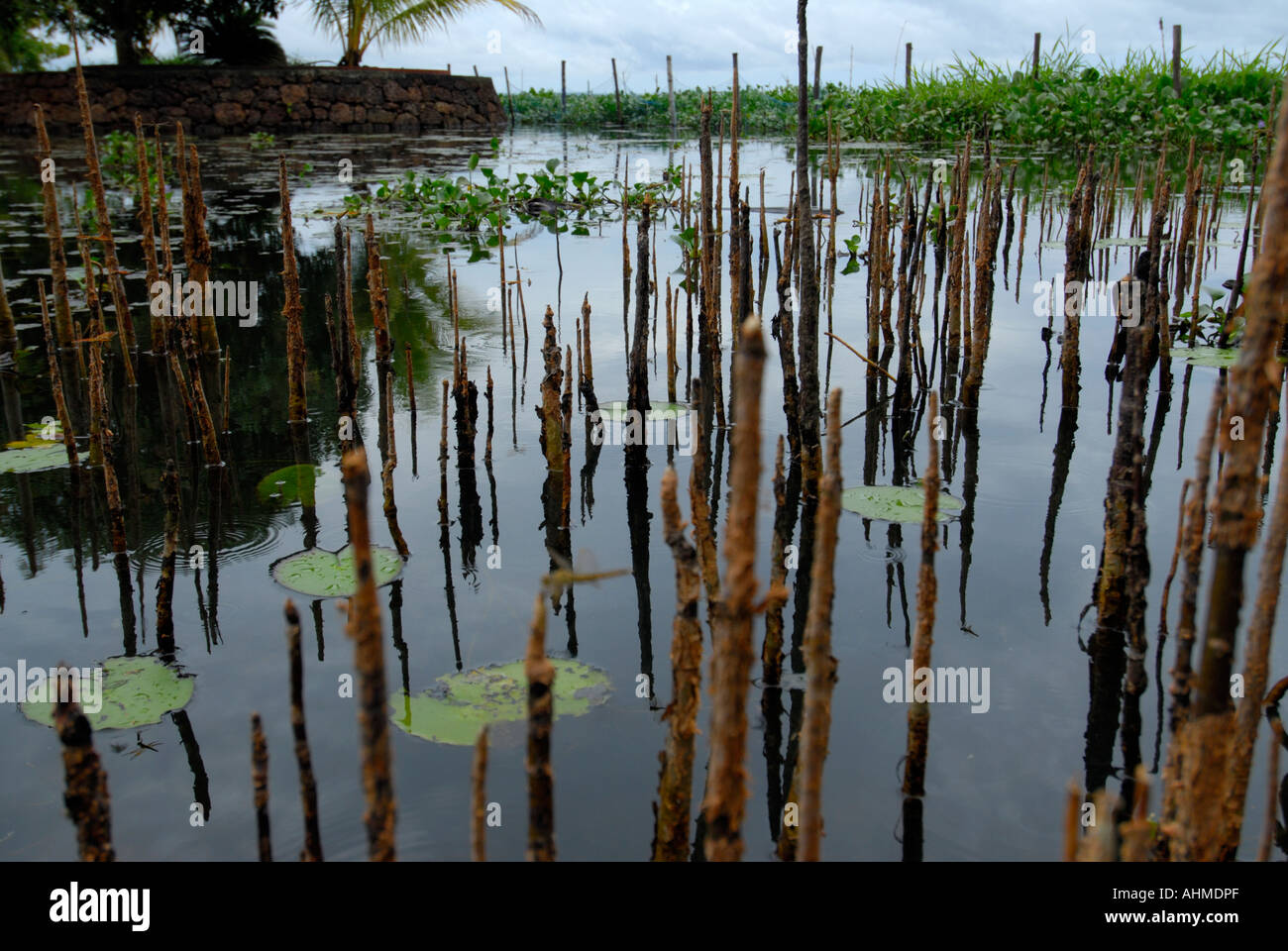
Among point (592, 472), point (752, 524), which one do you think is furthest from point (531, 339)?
point (752, 524)

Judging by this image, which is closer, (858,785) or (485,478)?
(858,785)

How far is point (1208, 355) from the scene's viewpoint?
5559 millimetres

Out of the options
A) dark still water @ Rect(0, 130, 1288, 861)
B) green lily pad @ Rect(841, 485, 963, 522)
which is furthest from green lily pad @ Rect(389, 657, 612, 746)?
green lily pad @ Rect(841, 485, 963, 522)

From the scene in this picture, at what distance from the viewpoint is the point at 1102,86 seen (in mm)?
17812

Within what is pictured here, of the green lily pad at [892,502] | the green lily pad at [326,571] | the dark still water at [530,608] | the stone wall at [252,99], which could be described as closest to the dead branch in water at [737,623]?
the dark still water at [530,608]

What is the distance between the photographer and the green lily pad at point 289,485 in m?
4.25

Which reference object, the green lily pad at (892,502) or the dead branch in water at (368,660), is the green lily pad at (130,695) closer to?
the dead branch in water at (368,660)

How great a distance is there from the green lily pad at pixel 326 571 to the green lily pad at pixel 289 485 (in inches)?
21.6

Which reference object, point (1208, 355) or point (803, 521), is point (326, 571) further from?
point (1208, 355)

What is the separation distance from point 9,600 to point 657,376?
3384 millimetres

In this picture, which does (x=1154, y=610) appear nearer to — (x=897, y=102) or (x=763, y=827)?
(x=763, y=827)

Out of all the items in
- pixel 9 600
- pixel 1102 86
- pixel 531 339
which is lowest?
pixel 9 600

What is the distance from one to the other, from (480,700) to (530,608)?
0.66 meters
